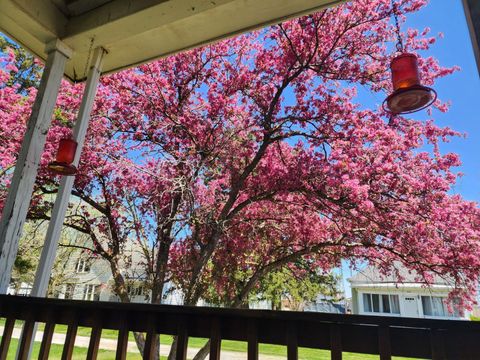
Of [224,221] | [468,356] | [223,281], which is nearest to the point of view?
[468,356]

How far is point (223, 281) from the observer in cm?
554

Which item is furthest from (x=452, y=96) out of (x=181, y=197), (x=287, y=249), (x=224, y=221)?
(x=181, y=197)

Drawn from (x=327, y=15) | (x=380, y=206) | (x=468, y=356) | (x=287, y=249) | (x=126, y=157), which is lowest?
(x=468, y=356)

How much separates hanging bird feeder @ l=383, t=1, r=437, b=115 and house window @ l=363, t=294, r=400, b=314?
13718 millimetres

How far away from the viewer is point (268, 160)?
4.97 meters

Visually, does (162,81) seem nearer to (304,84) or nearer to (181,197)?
(181,197)

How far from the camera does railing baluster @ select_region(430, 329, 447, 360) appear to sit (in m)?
0.89

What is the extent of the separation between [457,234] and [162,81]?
4551 millimetres

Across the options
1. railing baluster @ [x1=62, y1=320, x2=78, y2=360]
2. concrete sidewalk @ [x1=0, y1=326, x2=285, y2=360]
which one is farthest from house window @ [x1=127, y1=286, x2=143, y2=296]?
railing baluster @ [x1=62, y1=320, x2=78, y2=360]

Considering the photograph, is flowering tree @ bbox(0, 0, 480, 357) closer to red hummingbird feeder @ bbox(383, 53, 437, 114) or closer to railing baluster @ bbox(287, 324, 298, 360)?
red hummingbird feeder @ bbox(383, 53, 437, 114)

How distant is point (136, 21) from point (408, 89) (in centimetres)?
155

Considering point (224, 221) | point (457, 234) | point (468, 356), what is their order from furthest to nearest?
point (224, 221) → point (457, 234) → point (468, 356)

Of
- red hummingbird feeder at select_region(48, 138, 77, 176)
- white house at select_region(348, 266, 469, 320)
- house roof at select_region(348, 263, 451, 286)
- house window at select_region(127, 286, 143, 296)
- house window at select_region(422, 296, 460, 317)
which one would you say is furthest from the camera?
white house at select_region(348, 266, 469, 320)

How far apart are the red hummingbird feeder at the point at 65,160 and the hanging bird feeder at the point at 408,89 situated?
1749 mm
